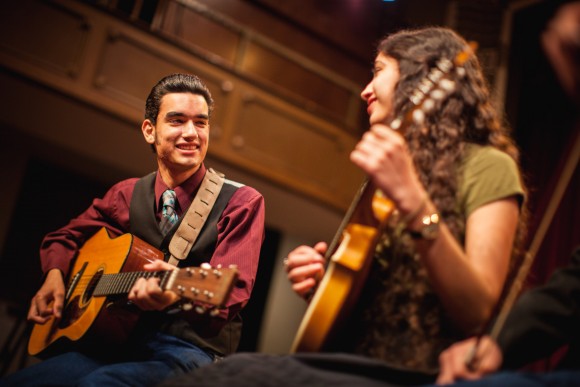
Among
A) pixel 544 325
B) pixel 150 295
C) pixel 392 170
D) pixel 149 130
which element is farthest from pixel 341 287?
pixel 149 130

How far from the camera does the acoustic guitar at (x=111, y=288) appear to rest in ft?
5.47

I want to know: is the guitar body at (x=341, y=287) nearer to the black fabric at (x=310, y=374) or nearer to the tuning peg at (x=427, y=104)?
the black fabric at (x=310, y=374)

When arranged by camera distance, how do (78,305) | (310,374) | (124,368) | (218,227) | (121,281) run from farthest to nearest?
(78,305) → (218,227) → (121,281) → (124,368) → (310,374)

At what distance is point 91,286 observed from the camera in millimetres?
2201

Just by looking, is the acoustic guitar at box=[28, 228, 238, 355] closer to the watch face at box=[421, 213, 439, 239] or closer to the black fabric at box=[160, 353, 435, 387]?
the black fabric at box=[160, 353, 435, 387]

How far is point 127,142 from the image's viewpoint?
6098 millimetres

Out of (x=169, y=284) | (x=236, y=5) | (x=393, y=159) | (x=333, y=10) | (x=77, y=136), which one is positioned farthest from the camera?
(x=333, y=10)

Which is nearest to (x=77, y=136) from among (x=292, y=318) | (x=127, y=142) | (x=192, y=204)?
(x=127, y=142)

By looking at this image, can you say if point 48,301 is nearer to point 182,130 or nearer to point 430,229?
point 182,130

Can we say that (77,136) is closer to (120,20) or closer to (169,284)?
(120,20)

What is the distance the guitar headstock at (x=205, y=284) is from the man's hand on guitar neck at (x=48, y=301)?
28.7 inches

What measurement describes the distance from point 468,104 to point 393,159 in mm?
511

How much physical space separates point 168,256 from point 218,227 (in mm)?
201

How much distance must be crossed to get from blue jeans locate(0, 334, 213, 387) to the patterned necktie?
0.39 metres
